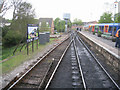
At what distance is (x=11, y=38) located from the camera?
20.5 meters

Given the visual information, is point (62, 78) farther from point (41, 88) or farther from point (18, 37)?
point (18, 37)

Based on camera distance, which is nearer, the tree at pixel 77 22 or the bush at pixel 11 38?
the bush at pixel 11 38

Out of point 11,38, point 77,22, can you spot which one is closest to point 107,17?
point 11,38

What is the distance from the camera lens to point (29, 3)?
984 inches

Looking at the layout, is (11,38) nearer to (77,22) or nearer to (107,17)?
(107,17)

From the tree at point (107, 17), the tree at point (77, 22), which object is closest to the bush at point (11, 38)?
the tree at point (107, 17)

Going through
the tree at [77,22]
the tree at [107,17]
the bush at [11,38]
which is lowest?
the bush at [11,38]

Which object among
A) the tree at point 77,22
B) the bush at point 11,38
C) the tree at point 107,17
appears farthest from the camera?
the tree at point 77,22

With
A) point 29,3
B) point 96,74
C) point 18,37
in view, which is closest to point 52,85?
point 96,74

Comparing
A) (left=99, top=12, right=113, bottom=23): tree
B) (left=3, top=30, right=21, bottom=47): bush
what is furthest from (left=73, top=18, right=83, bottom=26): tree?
(left=3, top=30, right=21, bottom=47): bush

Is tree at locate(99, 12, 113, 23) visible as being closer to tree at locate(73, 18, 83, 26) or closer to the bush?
the bush

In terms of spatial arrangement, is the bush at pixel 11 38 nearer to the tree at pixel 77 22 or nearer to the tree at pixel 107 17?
the tree at pixel 107 17

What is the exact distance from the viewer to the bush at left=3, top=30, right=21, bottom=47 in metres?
20.0

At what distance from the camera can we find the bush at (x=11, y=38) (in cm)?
1998
